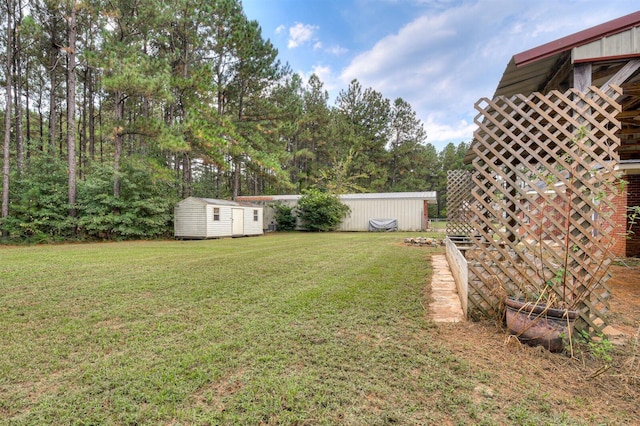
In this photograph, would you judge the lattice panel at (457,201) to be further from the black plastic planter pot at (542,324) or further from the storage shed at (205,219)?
the storage shed at (205,219)

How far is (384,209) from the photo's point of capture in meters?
17.2

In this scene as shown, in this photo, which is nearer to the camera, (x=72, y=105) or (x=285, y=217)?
(x=72, y=105)

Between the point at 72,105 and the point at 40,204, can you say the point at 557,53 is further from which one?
the point at 40,204

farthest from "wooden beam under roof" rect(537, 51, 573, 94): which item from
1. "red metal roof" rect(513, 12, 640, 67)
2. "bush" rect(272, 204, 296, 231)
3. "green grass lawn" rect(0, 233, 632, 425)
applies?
"bush" rect(272, 204, 296, 231)

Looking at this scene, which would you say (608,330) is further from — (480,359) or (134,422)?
(134,422)

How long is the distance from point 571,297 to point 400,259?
4.39m

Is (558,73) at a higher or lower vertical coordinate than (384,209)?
higher

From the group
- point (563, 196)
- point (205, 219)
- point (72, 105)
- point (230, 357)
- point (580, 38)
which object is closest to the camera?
point (230, 357)

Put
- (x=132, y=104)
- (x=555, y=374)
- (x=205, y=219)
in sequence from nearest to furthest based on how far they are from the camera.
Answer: (x=555, y=374), (x=205, y=219), (x=132, y=104)

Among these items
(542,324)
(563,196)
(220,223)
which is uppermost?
(563,196)

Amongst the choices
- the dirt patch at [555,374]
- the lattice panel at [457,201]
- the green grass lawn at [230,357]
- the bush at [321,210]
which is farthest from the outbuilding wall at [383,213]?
the dirt patch at [555,374]

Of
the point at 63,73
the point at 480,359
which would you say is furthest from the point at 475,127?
the point at 63,73

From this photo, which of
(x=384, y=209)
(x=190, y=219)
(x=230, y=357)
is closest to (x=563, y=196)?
(x=230, y=357)

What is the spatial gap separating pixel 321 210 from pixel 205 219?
6.56 m
